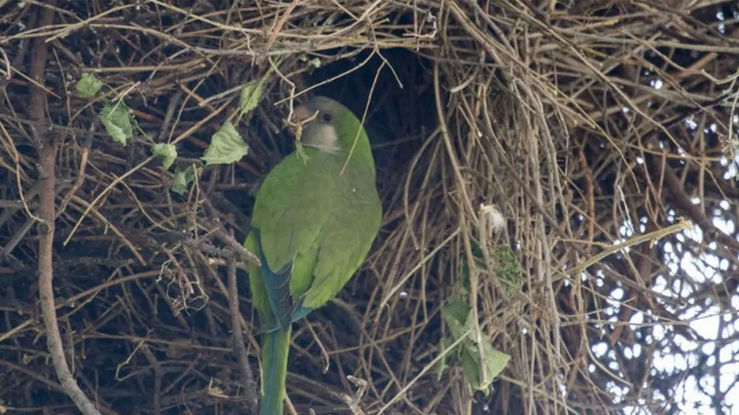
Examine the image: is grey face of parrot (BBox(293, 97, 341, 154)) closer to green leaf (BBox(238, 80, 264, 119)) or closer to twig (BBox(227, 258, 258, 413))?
green leaf (BBox(238, 80, 264, 119))

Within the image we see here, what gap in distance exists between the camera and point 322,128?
2369mm

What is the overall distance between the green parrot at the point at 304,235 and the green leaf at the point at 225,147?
229 millimetres

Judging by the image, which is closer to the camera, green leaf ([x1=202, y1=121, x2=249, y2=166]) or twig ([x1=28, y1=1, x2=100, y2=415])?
twig ([x1=28, y1=1, x2=100, y2=415])

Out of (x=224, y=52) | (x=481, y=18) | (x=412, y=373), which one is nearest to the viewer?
(x=224, y=52)

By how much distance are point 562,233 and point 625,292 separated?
457mm

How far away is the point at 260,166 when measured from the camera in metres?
2.36

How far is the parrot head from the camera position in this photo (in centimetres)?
235

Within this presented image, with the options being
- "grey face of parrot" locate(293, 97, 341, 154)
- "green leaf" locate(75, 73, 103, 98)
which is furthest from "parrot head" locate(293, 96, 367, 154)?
"green leaf" locate(75, 73, 103, 98)

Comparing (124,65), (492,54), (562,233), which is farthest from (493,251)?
(124,65)

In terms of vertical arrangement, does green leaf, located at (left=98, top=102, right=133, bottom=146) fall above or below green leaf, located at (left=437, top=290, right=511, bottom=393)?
above

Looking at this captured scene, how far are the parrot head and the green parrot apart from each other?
0.04 meters

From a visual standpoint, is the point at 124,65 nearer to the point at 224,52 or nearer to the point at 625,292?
the point at 224,52

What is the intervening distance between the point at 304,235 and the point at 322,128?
0.29 meters

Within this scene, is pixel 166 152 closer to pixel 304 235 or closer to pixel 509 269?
pixel 304 235
